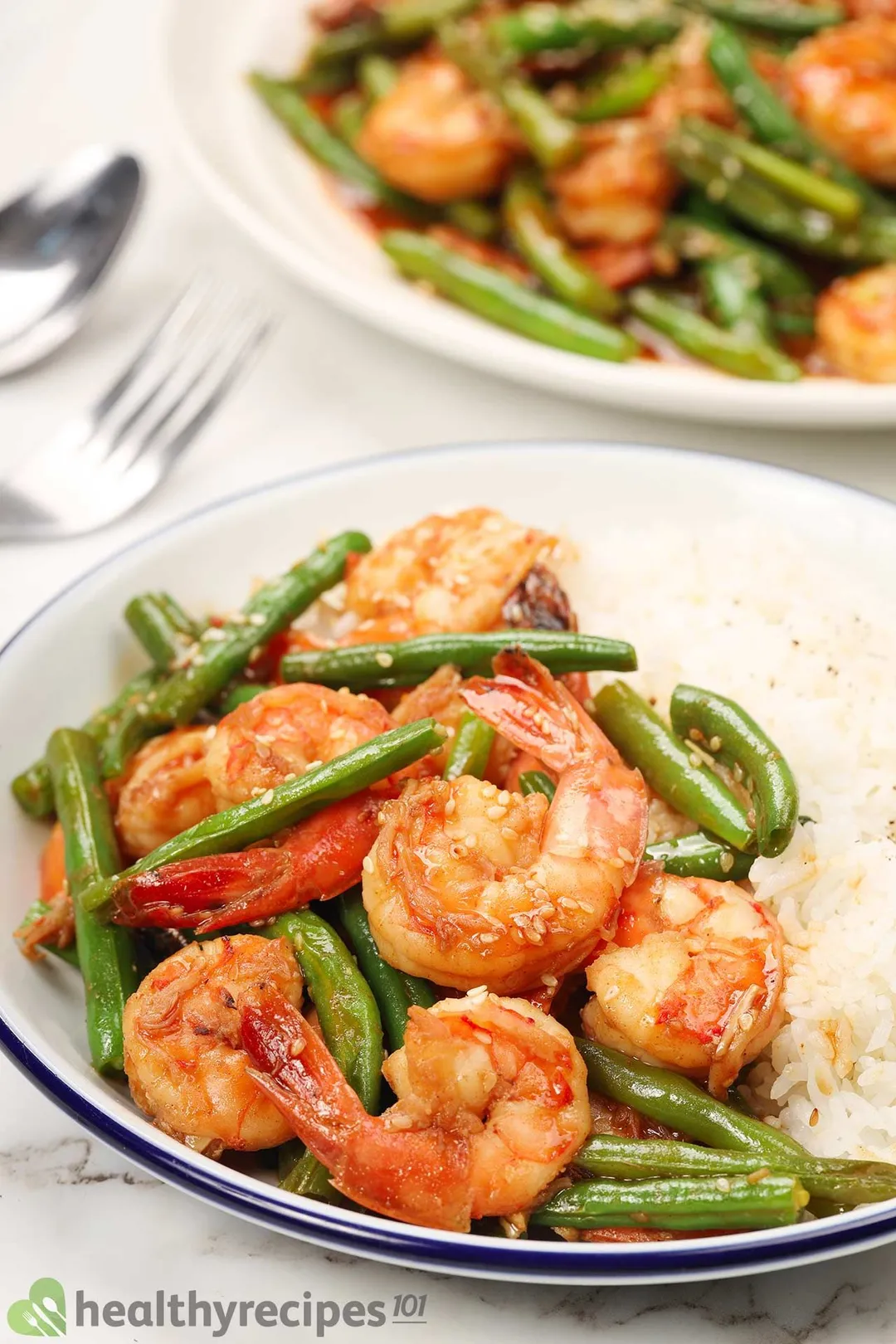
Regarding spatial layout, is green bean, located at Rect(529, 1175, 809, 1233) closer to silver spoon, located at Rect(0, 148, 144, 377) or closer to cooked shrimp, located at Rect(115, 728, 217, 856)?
cooked shrimp, located at Rect(115, 728, 217, 856)

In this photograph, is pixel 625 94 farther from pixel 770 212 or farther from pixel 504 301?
pixel 504 301

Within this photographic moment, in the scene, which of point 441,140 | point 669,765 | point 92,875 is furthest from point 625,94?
point 92,875

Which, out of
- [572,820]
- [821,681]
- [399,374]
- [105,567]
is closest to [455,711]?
[572,820]

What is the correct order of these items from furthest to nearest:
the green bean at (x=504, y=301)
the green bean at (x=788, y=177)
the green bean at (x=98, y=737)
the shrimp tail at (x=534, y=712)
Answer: the green bean at (x=788, y=177)
the green bean at (x=504, y=301)
the green bean at (x=98, y=737)
the shrimp tail at (x=534, y=712)

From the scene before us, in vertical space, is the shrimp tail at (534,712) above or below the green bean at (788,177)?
above

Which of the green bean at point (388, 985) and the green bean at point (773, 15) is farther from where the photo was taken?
the green bean at point (773, 15)

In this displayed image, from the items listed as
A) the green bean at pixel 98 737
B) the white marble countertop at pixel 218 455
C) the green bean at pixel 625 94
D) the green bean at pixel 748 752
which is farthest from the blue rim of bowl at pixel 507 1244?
the green bean at pixel 625 94

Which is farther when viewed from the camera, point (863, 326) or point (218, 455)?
point (218, 455)

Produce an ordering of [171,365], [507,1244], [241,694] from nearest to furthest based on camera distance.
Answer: [507,1244] → [241,694] → [171,365]

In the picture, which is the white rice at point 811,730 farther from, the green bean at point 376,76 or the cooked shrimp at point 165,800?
the green bean at point 376,76
